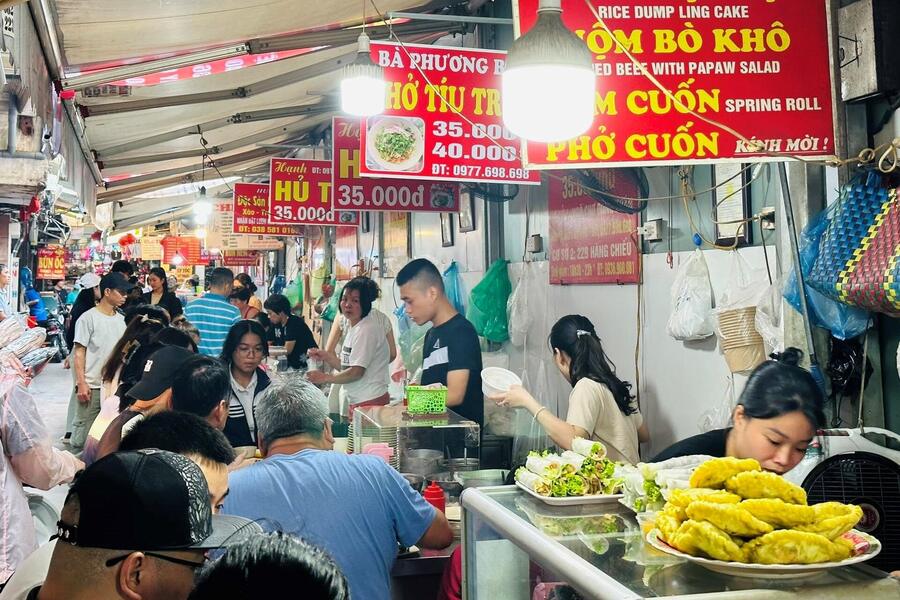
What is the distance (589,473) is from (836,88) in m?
1.85

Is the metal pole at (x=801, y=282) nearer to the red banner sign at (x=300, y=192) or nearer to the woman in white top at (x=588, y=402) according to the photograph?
the woman in white top at (x=588, y=402)

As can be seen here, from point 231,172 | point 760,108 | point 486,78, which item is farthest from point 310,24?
point 231,172

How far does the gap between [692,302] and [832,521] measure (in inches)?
115

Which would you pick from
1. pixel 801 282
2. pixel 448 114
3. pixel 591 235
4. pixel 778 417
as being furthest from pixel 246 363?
pixel 778 417

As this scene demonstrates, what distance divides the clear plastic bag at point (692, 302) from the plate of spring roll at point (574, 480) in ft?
7.01

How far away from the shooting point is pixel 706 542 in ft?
5.59

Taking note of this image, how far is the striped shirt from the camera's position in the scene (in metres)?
8.34

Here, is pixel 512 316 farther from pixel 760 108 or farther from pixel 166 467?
pixel 166 467

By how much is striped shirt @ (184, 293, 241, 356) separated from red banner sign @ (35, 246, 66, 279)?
41.0 ft

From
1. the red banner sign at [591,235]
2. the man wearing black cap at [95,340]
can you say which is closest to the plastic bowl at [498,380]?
the red banner sign at [591,235]

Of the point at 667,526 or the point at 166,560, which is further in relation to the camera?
the point at 667,526

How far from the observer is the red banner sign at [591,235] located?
Result: 5602mm

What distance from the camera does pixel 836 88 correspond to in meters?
3.27

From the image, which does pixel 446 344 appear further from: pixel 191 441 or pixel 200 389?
pixel 191 441
